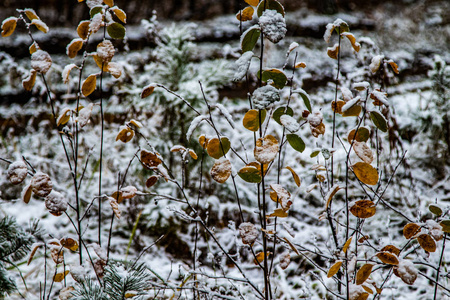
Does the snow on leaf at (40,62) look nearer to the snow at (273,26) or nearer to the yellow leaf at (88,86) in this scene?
the yellow leaf at (88,86)

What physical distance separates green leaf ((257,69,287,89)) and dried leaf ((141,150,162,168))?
0.47 metres

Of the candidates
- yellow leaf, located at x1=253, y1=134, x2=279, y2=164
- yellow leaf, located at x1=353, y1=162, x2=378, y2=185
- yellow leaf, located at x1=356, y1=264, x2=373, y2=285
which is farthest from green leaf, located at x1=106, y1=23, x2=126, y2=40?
yellow leaf, located at x1=356, y1=264, x2=373, y2=285

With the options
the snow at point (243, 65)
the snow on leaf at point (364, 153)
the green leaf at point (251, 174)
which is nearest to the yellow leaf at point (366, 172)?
the snow on leaf at point (364, 153)

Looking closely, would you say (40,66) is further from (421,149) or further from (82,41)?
(421,149)

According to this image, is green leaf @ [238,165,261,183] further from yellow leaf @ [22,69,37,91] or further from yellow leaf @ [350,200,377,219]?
yellow leaf @ [22,69,37,91]

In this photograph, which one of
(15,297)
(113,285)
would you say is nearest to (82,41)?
(113,285)

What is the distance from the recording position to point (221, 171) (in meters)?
0.84

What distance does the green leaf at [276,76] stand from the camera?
32.9 inches

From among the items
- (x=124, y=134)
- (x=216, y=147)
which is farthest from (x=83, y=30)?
(x=216, y=147)

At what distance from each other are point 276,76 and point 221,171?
294mm

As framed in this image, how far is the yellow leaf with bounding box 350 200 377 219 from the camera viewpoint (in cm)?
84

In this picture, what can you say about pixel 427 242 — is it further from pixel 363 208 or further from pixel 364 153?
pixel 364 153

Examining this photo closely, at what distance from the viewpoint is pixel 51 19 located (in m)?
4.54

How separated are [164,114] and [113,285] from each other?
A: 5.62ft
